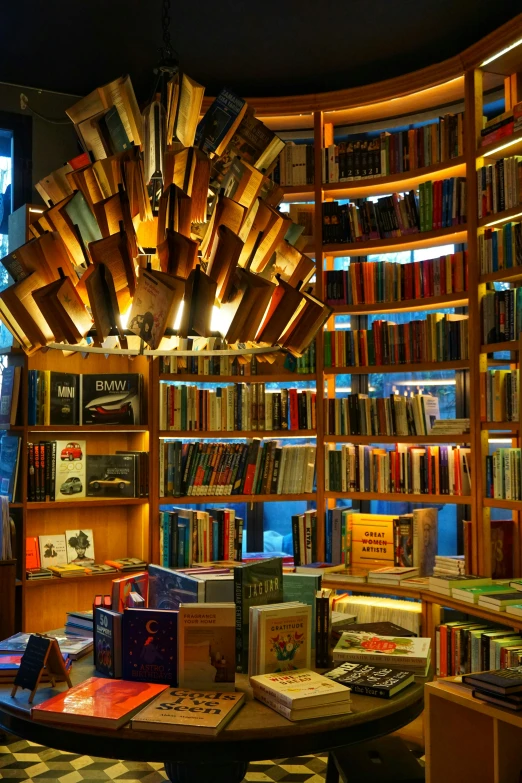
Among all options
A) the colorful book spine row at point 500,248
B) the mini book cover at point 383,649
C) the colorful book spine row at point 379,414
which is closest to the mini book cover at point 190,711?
the mini book cover at point 383,649

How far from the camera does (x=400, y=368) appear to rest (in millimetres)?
4574

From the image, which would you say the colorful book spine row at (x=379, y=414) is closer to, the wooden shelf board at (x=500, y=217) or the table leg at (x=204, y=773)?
the wooden shelf board at (x=500, y=217)

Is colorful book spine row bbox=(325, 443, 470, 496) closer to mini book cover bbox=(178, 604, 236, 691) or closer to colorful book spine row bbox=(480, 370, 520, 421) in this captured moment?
colorful book spine row bbox=(480, 370, 520, 421)

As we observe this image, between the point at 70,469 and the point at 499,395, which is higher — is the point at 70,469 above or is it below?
below

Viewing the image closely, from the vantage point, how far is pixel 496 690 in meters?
2.37

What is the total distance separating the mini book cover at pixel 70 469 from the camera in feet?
15.1

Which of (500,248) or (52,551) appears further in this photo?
(52,551)

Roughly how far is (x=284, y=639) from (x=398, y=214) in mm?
2809

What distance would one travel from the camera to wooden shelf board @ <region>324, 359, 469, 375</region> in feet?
14.3

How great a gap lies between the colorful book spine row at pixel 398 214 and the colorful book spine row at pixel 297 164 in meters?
0.22

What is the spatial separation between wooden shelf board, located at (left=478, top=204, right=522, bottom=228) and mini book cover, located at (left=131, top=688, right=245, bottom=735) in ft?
8.90

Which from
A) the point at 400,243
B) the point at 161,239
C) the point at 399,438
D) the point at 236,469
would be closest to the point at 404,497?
the point at 399,438

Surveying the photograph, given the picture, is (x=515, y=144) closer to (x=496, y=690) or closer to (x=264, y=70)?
(x=264, y=70)

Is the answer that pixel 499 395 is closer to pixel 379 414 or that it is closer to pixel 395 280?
pixel 379 414
